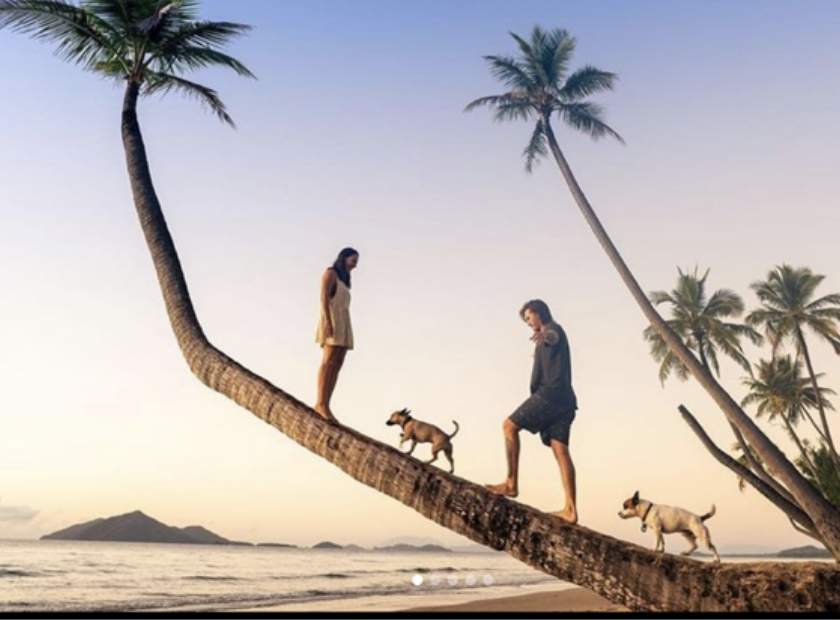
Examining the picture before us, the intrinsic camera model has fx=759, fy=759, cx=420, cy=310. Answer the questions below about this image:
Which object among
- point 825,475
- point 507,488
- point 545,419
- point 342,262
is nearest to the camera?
point 507,488

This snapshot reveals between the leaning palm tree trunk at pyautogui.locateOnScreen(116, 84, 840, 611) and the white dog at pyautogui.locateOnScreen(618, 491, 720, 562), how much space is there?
4.38m

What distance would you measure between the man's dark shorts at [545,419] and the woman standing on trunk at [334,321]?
1726 mm

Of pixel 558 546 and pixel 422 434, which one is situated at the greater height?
pixel 422 434

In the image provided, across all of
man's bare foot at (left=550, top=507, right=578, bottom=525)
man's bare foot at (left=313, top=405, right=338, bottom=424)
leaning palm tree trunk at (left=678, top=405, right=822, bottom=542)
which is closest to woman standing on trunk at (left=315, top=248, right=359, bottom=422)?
man's bare foot at (left=313, top=405, right=338, bottom=424)

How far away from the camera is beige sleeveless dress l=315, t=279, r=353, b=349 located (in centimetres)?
719

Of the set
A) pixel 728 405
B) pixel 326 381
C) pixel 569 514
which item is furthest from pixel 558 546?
pixel 728 405

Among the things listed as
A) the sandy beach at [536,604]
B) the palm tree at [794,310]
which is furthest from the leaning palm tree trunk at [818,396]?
the sandy beach at [536,604]

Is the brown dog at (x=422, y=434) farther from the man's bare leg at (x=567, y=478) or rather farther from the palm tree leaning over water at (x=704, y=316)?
the palm tree leaning over water at (x=704, y=316)

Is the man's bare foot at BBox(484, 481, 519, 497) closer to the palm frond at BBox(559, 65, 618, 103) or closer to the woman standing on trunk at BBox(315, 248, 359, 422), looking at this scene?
the woman standing on trunk at BBox(315, 248, 359, 422)

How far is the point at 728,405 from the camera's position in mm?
18359

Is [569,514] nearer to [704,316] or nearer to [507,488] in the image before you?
[507,488]

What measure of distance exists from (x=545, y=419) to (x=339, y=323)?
2131 millimetres

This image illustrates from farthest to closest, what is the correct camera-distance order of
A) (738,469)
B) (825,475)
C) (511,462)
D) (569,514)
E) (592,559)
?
(825,475)
(738,469)
(511,462)
(569,514)
(592,559)

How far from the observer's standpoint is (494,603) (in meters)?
23.6
